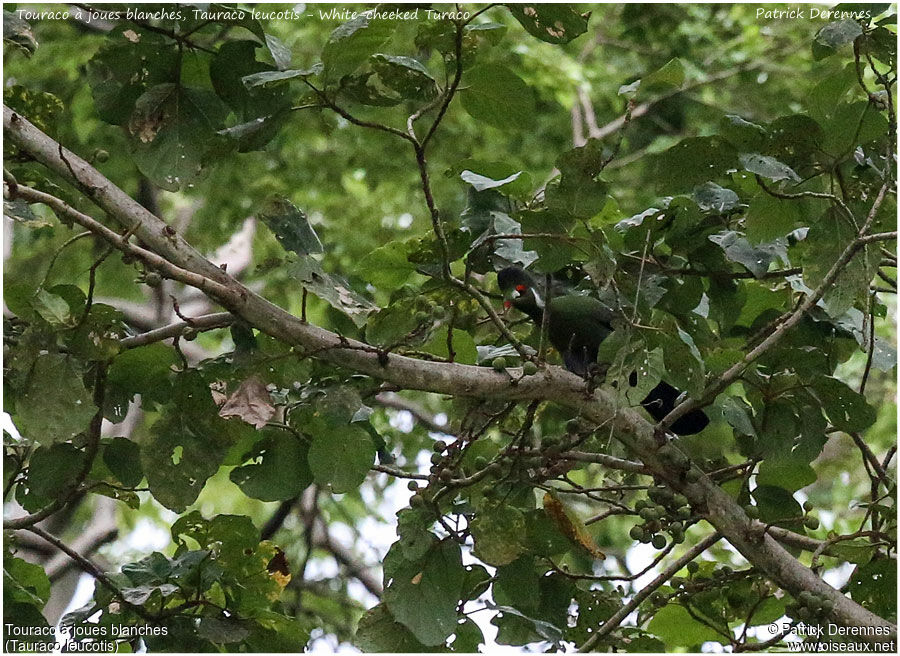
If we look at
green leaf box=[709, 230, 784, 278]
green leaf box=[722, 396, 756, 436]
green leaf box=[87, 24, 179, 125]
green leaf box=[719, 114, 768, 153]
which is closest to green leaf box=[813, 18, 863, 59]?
green leaf box=[719, 114, 768, 153]

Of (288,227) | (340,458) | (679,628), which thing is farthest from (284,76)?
(679,628)

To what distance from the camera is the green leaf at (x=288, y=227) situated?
7.64ft

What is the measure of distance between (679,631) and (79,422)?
1691 mm

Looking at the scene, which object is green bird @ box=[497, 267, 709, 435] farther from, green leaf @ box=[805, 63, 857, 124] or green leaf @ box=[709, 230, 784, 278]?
green leaf @ box=[805, 63, 857, 124]

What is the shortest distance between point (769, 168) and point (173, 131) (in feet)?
4.64

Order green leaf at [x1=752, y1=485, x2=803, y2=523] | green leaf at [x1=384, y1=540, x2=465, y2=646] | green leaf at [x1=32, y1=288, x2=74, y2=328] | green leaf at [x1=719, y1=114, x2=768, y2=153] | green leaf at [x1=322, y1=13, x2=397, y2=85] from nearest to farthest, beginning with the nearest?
green leaf at [x1=322, y1=13, x2=397, y2=85] → green leaf at [x1=32, y1=288, x2=74, y2=328] → green leaf at [x1=384, y1=540, x2=465, y2=646] → green leaf at [x1=719, y1=114, x2=768, y2=153] → green leaf at [x1=752, y1=485, x2=803, y2=523]

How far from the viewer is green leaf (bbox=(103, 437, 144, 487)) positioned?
100 inches

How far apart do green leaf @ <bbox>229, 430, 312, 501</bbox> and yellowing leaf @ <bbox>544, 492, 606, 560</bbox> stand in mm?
600

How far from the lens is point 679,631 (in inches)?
110

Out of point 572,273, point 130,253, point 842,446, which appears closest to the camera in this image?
point 130,253

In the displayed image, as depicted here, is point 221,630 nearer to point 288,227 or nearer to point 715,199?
point 288,227

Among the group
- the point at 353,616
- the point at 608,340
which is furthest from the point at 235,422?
the point at 353,616

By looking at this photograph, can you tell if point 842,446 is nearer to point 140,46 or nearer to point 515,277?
point 515,277

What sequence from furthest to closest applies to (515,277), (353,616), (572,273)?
(353,616), (515,277), (572,273)
